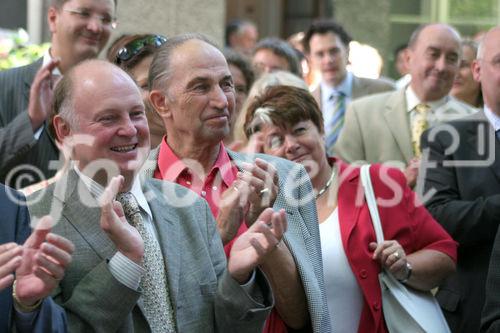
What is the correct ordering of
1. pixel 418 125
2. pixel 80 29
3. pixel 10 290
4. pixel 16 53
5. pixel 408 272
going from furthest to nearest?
1. pixel 16 53
2. pixel 418 125
3. pixel 80 29
4. pixel 408 272
5. pixel 10 290

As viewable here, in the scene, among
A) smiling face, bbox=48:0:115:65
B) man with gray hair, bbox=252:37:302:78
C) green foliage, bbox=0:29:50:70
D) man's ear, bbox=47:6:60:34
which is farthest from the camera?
man with gray hair, bbox=252:37:302:78

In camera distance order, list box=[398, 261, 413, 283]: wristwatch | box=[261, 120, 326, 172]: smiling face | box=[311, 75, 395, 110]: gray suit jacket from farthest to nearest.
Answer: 1. box=[311, 75, 395, 110]: gray suit jacket
2. box=[261, 120, 326, 172]: smiling face
3. box=[398, 261, 413, 283]: wristwatch

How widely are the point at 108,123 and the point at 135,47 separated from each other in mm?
1746

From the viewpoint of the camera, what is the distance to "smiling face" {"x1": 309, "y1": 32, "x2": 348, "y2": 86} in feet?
29.9

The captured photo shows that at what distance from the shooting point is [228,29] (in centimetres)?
1311

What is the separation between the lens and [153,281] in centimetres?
395

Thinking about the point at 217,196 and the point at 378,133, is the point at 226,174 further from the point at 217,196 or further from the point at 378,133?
the point at 378,133

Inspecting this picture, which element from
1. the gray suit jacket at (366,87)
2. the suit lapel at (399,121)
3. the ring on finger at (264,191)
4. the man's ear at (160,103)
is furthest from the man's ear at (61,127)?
the gray suit jacket at (366,87)

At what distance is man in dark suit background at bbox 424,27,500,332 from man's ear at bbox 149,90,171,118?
151 cm

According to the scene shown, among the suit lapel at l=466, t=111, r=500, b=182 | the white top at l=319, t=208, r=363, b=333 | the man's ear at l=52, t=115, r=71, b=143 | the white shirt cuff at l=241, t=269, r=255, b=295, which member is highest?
the man's ear at l=52, t=115, r=71, b=143

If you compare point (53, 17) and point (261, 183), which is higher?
point (53, 17)

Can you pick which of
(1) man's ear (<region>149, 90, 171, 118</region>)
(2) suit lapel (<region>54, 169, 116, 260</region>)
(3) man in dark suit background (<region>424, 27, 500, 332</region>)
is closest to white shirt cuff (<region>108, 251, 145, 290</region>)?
(2) suit lapel (<region>54, 169, 116, 260</region>)

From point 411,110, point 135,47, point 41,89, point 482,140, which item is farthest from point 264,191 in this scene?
point 411,110

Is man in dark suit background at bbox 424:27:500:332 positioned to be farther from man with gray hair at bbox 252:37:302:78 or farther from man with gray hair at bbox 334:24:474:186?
man with gray hair at bbox 252:37:302:78
